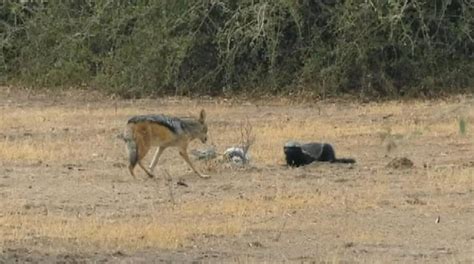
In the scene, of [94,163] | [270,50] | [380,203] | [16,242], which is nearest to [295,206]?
[380,203]

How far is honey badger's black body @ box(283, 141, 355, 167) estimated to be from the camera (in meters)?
15.1

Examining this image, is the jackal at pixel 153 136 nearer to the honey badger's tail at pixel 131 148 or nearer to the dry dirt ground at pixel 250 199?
the honey badger's tail at pixel 131 148

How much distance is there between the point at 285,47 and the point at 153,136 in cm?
1259

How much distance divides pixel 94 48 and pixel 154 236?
19.0 meters

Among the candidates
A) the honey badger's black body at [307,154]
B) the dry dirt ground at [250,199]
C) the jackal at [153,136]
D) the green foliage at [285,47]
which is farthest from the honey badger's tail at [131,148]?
the green foliage at [285,47]

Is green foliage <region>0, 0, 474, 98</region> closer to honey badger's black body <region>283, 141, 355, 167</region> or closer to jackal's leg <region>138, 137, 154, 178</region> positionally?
honey badger's black body <region>283, 141, 355, 167</region>

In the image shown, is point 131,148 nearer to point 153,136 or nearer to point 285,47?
point 153,136

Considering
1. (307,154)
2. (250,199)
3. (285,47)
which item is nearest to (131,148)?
(250,199)

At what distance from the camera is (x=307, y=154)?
15.1m

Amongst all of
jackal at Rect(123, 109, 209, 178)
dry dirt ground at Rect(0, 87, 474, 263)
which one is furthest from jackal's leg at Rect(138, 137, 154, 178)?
dry dirt ground at Rect(0, 87, 474, 263)

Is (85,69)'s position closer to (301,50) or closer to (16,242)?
(301,50)

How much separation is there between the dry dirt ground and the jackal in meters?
0.29

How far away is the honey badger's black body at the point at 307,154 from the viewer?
49.5 feet

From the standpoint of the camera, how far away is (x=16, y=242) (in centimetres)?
1020
